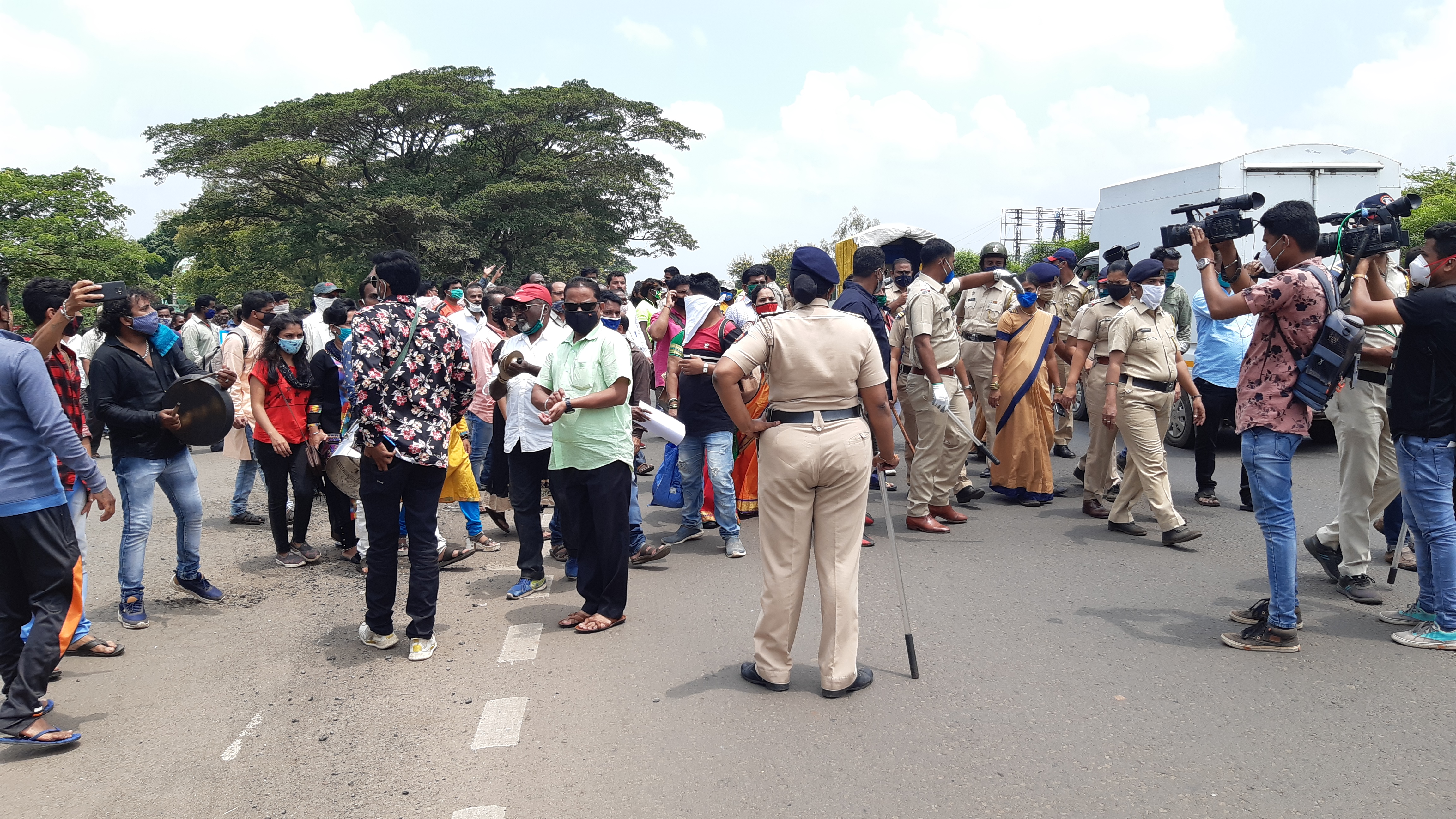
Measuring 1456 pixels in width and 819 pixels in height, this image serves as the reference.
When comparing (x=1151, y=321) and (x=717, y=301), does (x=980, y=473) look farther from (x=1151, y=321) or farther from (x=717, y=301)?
(x=717, y=301)

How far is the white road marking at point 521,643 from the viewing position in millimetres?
4555

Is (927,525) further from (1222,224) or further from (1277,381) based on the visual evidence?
(1222,224)

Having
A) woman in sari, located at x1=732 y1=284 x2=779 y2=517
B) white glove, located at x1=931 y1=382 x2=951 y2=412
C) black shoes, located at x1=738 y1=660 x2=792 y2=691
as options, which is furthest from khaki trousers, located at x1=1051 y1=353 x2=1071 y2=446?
black shoes, located at x1=738 y1=660 x2=792 y2=691

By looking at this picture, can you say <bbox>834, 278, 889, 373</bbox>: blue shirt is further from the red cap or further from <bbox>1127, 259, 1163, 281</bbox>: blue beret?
<bbox>1127, 259, 1163, 281</bbox>: blue beret

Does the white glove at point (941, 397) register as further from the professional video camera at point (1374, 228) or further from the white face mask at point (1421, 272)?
the white face mask at point (1421, 272)

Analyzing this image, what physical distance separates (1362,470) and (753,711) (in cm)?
403

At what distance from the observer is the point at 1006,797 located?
3.07m

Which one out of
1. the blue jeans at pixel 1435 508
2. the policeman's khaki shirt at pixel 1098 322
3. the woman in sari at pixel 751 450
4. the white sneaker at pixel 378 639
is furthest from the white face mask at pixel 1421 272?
the white sneaker at pixel 378 639

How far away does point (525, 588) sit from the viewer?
5.66 meters

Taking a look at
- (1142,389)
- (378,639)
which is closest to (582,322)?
(378,639)

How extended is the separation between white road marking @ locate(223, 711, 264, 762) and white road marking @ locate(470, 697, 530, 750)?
936mm

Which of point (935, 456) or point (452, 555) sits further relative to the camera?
point (935, 456)

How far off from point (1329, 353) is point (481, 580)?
16.5 feet

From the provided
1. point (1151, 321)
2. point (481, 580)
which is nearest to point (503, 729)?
point (481, 580)
